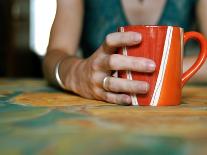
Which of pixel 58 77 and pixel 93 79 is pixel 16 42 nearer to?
pixel 58 77

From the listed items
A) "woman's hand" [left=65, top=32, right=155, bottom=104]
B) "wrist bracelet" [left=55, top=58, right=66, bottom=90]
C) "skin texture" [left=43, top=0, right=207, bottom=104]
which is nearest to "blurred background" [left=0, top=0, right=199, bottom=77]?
"skin texture" [left=43, top=0, right=207, bottom=104]

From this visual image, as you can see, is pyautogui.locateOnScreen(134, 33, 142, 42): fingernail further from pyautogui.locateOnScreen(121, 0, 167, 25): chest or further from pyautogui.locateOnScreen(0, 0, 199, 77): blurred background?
pyautogui.locateOnScreen(0, 0, 199, 77): blurred background

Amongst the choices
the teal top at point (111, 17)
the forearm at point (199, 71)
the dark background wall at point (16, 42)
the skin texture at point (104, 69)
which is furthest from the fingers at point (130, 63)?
the dark background wall at point (16, 42)

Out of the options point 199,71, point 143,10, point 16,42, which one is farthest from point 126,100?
point 16,42

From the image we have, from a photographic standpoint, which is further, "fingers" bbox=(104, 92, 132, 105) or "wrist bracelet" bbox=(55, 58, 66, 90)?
"wrist bracelet" bbox=(55, 58, 66, 90)

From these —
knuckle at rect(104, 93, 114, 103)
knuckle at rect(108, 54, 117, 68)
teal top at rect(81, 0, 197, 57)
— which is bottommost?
knuckle at rect(104, 93, 114, 103)

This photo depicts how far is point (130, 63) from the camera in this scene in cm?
61

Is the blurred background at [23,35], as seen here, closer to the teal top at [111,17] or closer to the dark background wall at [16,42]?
the dark background wall at [16,42]

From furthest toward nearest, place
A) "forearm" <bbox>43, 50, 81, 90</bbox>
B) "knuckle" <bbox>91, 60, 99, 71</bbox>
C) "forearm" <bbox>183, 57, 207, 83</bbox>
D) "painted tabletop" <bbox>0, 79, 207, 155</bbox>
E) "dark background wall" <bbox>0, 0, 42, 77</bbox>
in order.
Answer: "dark background wall" <bbox>0, 0, 42, 77</bbox> → "forearm" <bbox>183, 57, 207, 83</bbox> → "forearm" <bbox>43, 50, 81, 90</bbox> → "knuckle" <bbox>91, 60, 99, 71</bbox> → "painted tabletop" <bbox>0, 79, 207, 155</bbox>

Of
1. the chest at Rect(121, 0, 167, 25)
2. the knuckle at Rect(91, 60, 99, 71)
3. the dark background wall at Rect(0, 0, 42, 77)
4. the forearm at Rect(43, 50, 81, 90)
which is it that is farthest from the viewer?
the dark background wall at Rect(0, 0, 42, 77)

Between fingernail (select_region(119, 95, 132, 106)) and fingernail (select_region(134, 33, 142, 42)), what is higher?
fingernail (select_region(134, 33, 142, 42))

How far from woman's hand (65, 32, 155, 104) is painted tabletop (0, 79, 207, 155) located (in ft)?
0.20

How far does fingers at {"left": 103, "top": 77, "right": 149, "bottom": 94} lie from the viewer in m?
0.60

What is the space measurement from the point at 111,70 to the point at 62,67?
254mm
